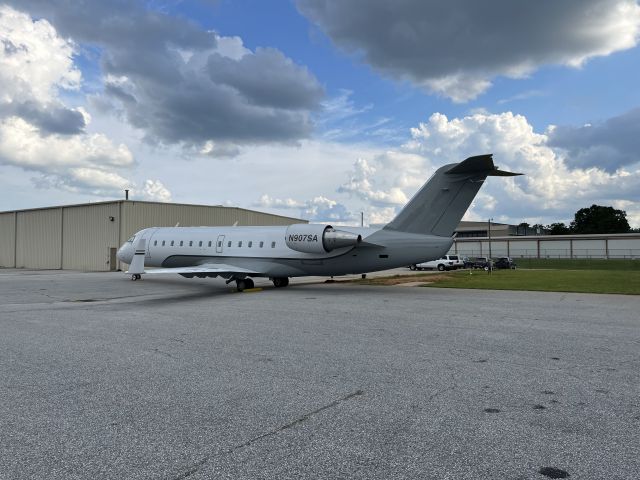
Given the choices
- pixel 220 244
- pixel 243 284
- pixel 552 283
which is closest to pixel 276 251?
pixel 243 284

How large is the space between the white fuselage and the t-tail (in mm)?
407

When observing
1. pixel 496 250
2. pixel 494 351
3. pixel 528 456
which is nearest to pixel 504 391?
pixel 528 456

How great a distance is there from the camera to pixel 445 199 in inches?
750

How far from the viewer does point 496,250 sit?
92562 millimetres

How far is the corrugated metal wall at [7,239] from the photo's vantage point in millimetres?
51562

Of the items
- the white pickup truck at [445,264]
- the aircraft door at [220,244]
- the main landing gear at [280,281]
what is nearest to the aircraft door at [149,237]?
the aircraft door at [220,244]

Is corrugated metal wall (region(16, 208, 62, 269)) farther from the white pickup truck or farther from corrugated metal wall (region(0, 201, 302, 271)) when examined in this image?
the white pickup truck

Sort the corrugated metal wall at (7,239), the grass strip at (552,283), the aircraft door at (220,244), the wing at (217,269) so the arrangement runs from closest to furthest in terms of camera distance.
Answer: the wing at (217,269) → the grass strip at (552,283) → the aircraft door at (220,244) → the corrugated metal wall at (7,239)

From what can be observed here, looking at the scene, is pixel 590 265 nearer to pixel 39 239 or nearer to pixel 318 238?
pixel 318 238

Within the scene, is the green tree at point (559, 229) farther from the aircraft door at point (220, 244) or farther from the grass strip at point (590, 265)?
the aircraft door at point (220, 244)

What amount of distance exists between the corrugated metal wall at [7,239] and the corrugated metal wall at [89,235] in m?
10.5

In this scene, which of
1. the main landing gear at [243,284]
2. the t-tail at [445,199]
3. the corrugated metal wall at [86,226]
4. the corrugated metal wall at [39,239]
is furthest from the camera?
the corrugated metal wall at [39,239]

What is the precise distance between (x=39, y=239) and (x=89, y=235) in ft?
29.8

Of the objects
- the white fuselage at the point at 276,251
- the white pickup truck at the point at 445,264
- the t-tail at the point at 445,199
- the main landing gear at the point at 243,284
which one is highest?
the t-tail at the point at 445,199
